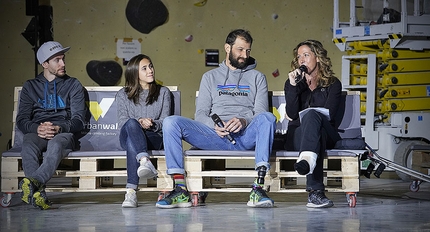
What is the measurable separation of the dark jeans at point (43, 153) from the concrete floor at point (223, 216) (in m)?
0.28

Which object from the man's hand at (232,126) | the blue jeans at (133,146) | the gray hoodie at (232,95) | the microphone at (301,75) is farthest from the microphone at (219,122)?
the microphone at (301,75)

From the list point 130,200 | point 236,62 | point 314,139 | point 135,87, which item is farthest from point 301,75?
point 130,200

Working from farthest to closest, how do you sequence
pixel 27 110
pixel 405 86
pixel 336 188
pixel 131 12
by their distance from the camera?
pixel 131 12, pixel 405 86, pixel 27 110, pixel 336 188

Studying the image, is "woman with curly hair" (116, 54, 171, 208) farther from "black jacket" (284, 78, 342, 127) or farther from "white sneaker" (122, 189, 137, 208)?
"black jacket" (284, 78, 342, 127)

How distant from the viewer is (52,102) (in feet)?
19.5

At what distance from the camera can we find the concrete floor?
14.0ft

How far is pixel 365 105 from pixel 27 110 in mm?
4862

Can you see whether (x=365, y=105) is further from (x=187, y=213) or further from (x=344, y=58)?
(x=187, y=213)

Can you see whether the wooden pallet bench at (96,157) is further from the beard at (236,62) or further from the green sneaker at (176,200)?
the beard at (236,62)

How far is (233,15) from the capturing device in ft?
33.4

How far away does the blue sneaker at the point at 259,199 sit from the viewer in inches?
203

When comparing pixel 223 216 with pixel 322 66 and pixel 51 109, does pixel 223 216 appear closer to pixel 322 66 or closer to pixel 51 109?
pixel 322 66

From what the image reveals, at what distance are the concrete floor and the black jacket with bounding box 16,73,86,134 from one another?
72cm

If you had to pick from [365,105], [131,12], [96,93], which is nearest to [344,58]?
[365,105]
